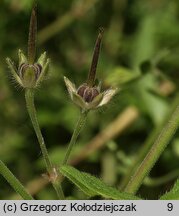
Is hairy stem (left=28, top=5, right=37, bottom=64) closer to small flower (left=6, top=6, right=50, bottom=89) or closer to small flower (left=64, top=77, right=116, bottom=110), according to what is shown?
small flower (left=6, top=6, right=50, bottom=89)

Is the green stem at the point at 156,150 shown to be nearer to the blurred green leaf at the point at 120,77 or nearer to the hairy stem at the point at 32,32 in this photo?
the hairy stem at the point at 32,32

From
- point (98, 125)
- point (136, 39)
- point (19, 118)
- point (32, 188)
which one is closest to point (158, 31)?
point (136, 39)

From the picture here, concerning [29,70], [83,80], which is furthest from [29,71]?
[83,80]

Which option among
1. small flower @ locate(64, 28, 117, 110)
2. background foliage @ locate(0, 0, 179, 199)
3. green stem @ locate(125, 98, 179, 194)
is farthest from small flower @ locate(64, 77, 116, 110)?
background foliage @ locate(0, 0, 179, 199)

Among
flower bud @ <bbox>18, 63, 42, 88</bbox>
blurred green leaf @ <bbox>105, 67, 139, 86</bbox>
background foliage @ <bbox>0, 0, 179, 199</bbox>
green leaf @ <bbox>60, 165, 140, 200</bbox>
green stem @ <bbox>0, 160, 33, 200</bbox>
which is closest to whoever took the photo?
green leaf @ <bbox>60, 165, 140, 200</bbox>

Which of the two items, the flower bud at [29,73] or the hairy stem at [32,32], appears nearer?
the hairy stem at [32,32]

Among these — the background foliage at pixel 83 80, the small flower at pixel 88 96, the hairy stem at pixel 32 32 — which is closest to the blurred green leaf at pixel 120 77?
the background foliage at pixel 83 80
